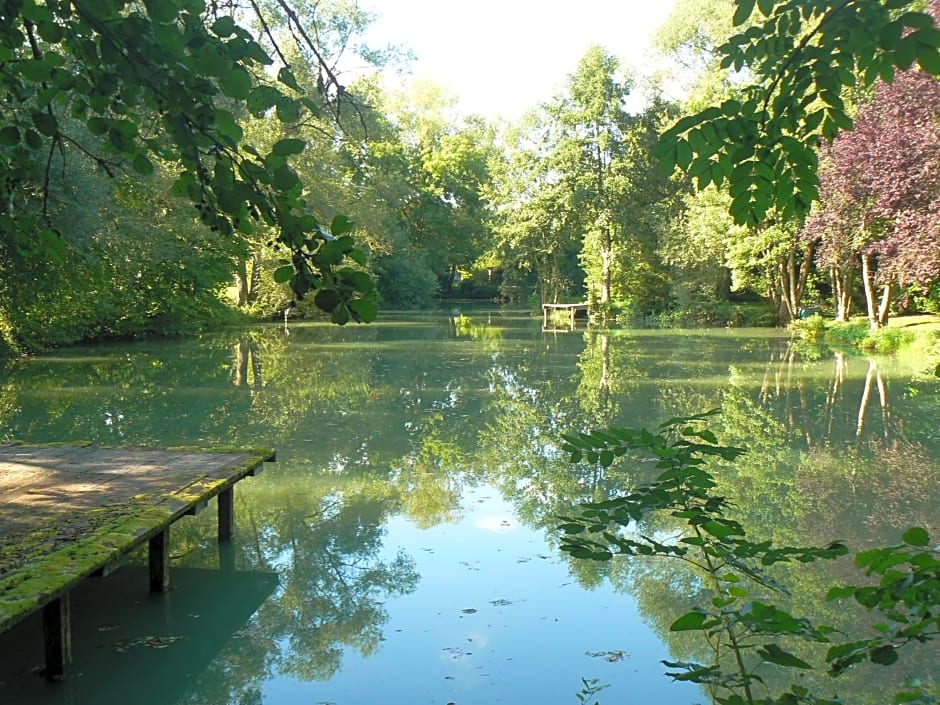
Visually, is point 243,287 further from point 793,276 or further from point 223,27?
point 223,27

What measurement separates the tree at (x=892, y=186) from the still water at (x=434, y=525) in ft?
9.65

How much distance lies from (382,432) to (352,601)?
16.1 feet

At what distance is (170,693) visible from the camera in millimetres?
3611

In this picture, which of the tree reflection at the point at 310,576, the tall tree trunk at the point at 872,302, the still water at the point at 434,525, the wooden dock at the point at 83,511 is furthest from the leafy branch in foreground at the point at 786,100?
the tall tree trunk at the point at 872,302

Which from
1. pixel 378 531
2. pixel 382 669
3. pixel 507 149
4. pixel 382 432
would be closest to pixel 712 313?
pixel 507 149

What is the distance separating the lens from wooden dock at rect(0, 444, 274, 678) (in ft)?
11.3

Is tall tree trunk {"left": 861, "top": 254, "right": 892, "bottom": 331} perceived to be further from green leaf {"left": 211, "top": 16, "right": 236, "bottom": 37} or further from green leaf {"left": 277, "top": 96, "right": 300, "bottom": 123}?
green leaf {"left": 211, "top": 16, "right": 236, "bottom": 37}

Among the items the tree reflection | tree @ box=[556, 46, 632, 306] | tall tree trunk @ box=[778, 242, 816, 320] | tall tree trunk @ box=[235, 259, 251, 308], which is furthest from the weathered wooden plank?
tree @ box=[556, 46, 632, 306]

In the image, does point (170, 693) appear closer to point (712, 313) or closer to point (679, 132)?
point (679, 132)

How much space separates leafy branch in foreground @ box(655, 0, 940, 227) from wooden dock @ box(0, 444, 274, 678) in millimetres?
2767

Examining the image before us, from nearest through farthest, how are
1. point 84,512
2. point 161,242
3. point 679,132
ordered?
point 679,132 → point 84,512 → point 161,242

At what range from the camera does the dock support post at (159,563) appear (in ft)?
14.9

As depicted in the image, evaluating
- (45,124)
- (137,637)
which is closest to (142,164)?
(45,124)

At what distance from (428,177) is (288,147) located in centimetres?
5102
